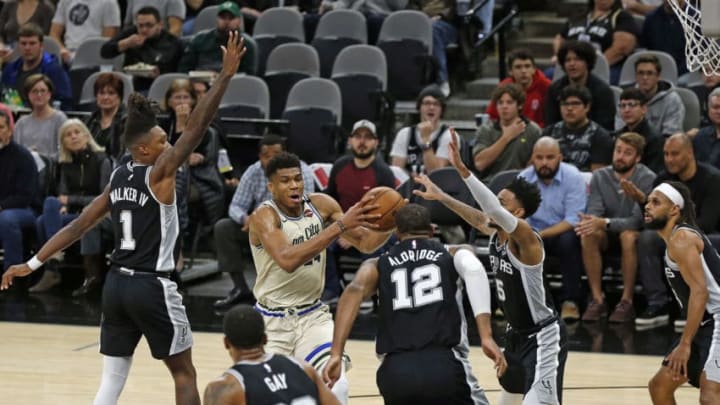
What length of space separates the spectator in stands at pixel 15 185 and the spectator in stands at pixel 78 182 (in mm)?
162

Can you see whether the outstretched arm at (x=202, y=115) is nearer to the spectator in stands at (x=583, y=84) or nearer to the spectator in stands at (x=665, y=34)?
the spectator in stands at (x=583, y=84)

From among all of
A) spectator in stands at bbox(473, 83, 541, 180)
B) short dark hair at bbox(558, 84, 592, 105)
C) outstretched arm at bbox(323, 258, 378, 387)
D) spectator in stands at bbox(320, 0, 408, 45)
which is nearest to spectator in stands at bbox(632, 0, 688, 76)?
short dark hair at bbox(558, 84, 592, 105)

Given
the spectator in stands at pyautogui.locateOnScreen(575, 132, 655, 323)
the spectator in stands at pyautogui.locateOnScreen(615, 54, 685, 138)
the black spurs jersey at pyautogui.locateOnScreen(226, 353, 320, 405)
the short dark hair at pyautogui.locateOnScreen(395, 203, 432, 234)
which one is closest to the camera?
the black spurs jersey at pyautogui.locateOnScreen(226, 353, 320, 405)

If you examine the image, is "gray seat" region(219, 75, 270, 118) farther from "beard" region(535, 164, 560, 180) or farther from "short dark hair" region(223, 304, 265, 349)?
"short dark hair" region(223, 304, 265, 349)

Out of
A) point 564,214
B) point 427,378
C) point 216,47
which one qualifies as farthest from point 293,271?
point 216,47

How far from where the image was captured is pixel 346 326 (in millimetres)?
6281

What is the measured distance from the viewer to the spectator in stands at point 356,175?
11.0 metres

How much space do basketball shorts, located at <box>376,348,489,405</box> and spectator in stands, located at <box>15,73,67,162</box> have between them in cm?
686

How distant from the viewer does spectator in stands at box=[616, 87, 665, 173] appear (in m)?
10.9

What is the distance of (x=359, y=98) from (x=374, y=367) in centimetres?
396

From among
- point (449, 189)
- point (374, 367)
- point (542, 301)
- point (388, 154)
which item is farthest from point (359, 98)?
point (542, 301)

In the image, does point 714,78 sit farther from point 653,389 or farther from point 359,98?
point 653,389

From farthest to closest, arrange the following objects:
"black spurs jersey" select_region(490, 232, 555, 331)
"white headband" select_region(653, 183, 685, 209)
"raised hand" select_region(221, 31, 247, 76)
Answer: "white headband" select_region(653, 183, 685, 209) → "black spurs jersey" select_region(490, 232, 555, 331) → "raised hand" select_region(221, 31, 247, 76)

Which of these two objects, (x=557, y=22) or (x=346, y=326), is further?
(x=557, y=22)
